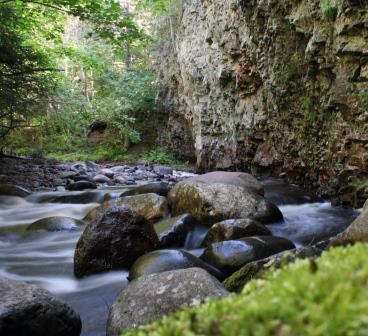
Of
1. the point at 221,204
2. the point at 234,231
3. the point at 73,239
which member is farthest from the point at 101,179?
the point at 234,231

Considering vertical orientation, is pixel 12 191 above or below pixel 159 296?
below

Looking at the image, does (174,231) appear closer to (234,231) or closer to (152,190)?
(234,231)

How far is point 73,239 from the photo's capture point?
6.72 meters

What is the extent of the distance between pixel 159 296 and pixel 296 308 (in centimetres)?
262

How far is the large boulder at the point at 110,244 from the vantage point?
517 cm

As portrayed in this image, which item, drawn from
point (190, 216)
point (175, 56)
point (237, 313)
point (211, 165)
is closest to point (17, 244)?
point (190, 216)

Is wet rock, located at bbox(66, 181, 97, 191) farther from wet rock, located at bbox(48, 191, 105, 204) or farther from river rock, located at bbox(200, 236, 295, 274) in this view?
river rock, located at bbox(200, 236, 295, 274)

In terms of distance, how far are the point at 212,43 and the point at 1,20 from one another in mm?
6929

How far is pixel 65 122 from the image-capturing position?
42.1 feet

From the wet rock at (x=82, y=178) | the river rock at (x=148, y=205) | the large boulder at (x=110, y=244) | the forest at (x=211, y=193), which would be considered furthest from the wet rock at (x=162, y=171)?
the large boulder at (x=110, y=244)

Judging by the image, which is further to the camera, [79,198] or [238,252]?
[79,198]

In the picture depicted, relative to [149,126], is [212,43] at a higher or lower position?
higher

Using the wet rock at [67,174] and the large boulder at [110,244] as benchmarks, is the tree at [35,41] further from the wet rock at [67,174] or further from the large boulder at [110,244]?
the large boulder at [110,244]

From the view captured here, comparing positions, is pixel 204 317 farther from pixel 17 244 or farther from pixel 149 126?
pixel 149 126
